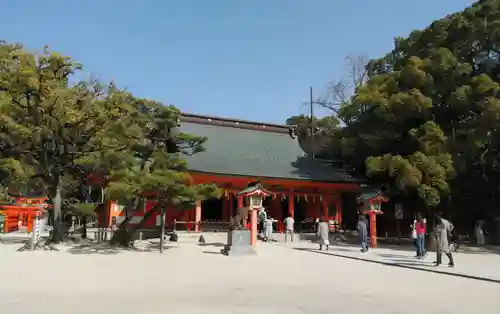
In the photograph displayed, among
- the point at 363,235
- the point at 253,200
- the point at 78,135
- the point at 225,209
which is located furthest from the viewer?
the point at 225,209

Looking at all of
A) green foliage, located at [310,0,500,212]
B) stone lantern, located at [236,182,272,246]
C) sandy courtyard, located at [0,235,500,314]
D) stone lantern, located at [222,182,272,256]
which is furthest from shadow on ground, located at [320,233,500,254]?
sandy courtyard, located at [0,235,500,314]

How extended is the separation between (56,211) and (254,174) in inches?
438

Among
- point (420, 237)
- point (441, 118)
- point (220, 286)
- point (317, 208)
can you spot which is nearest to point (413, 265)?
point (420, 237)

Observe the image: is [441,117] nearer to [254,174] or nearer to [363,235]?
[363,235]

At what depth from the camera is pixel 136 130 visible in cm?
1544

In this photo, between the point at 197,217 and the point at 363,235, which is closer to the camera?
the point at 363,235

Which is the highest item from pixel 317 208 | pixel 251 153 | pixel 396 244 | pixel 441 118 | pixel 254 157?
pixel 441 118

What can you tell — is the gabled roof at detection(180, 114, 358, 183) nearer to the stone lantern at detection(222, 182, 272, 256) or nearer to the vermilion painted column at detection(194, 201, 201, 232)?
the vermilion painted column at detection(194, 201, 201, 232)

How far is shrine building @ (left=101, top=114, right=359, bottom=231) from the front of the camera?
24.4 meters

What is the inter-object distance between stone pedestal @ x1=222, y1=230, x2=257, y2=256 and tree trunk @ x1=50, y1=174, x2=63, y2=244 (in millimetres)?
6287

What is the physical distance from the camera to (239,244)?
15062mm

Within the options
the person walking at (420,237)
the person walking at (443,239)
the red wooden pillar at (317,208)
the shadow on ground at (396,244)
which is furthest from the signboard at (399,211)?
the person walking at (443,239)

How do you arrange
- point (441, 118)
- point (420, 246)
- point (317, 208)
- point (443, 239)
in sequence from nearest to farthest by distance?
point (443, 239) → point (420, 246) → point (441, 118) → point (317, 208)

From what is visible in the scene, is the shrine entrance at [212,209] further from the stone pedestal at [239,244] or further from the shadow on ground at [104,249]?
the stone pedestal at [239,244]
